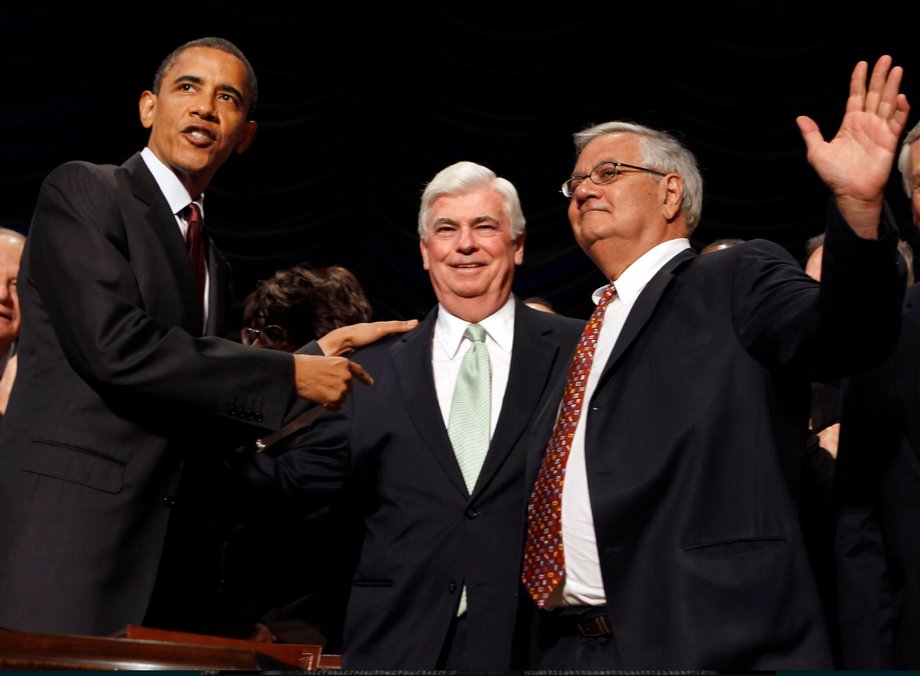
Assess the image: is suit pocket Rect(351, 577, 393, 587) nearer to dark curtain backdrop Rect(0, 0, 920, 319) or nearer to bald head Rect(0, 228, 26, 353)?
bald head Rect(0, 228, 26, 353)

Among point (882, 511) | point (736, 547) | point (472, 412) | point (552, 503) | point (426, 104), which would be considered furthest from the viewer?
point (426, 104)

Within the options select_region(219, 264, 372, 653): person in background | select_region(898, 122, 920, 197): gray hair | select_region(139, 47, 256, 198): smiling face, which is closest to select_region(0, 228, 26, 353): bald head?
select_region(219, 264, 372, 653): person in background

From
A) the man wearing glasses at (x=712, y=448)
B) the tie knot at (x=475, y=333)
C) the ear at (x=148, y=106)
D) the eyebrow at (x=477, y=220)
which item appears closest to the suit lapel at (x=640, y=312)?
the man wearing glasses at (x=712, y=448)

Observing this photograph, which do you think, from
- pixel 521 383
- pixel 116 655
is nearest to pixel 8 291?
pixel 521 383

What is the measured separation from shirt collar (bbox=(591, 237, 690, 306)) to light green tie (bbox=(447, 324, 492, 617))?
423 millimetres

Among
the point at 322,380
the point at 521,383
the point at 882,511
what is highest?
the point at 521,383

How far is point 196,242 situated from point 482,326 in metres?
0.70

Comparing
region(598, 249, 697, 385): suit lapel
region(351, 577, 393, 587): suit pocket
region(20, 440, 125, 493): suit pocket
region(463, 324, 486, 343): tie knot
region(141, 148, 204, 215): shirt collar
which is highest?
region(141, 148, 204, 215): shirt collar

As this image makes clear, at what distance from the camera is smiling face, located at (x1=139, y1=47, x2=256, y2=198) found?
2.42m

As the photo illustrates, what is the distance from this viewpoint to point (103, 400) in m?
2.15

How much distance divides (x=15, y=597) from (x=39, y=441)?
27cm

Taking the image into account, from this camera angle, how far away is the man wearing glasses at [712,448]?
5.52 feet

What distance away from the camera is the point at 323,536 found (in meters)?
2.97

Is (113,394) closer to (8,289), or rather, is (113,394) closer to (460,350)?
(460,350)
